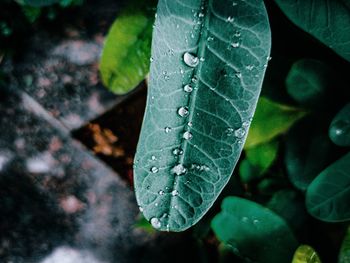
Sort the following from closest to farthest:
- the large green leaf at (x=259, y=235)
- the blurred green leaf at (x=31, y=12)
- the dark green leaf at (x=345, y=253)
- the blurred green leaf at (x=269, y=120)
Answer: the dark green leaf at (x=345, y=253) < the large green leaf at (x=259, y=235) < the blurred green leaf at (x=269, y=120) < the blurred green leaf at (x=31, y=12)

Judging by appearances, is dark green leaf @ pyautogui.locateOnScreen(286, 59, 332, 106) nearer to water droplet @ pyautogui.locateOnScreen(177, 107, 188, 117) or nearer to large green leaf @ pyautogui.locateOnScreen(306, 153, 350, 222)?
large green leaf @ pyautogui.locateOnScreen(306, 153, 350, 222)

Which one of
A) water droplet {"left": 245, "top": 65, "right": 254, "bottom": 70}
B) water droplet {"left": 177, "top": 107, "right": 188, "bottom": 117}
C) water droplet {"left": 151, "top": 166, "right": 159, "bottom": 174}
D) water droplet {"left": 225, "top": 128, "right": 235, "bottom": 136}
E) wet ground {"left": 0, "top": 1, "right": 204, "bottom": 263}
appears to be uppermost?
water droplet {"left": 245, "top": 65, "right": 254, "bottom": 70}

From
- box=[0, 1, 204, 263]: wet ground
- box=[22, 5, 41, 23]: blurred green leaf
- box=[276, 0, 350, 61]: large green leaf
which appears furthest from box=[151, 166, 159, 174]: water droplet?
box=[22, 5, 41, 23]: blurred green leaf

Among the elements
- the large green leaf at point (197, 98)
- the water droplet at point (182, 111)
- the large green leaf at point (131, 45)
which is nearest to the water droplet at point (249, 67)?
the large green leaf at point (197, 98)

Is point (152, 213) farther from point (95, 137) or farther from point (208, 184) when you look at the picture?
point (95, 137)

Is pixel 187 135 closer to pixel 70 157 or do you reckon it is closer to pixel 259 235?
pixel 259 235

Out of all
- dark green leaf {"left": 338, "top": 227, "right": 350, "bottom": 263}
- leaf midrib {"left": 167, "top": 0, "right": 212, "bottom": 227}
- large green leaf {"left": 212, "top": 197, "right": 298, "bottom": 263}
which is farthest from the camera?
large green leaf {"left": 212, "top": 197, "right": 298, "bottom": 263}

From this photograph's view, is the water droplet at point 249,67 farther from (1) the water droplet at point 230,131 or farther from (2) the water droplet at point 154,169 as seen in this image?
(2) the water droplet at point 154,169
